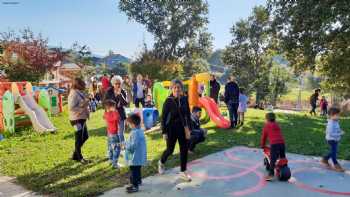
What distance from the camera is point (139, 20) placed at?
132 ft

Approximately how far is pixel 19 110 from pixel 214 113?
733cm

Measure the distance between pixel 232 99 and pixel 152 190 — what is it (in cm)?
698

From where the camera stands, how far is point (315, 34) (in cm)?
1698

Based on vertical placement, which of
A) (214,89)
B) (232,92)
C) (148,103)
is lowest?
(148,103)

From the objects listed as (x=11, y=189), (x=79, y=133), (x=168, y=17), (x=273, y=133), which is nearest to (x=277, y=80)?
(x=168, y=17)

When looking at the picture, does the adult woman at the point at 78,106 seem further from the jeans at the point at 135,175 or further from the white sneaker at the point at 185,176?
the white sneaker at the point at 185,176

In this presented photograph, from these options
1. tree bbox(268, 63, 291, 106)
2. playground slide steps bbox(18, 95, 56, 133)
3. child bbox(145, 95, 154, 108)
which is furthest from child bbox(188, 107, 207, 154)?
tree bbox(268, 63, 291, 106)

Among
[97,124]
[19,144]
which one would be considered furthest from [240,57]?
[19,144]

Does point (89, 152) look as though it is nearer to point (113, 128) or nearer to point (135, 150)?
point (113, 128)

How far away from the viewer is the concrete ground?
20.2ft

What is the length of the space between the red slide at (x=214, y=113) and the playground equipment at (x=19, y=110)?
17.7 feet

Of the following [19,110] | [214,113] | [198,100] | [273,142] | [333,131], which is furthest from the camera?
[19,110]

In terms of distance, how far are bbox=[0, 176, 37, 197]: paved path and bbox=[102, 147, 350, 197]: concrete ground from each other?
1502mm

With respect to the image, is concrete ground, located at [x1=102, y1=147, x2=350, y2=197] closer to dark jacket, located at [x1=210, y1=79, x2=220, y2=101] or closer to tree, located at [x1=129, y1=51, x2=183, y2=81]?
dark jacket, located at [x1=210, y1=79, x2=220, y2=101]
